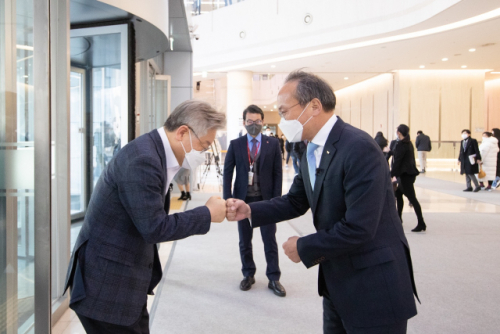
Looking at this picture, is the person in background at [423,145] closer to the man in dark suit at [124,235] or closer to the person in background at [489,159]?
the person in background at [489,159]

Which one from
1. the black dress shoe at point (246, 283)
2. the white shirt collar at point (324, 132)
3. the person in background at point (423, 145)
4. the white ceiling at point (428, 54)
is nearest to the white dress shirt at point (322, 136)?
the white shirt collar at point (324, 132)

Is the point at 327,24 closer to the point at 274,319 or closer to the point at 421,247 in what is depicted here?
the point at 421,247

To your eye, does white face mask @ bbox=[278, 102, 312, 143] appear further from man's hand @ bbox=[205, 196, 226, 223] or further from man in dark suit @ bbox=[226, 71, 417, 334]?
man's hand @ bbox=[205, 196, 226, 223]

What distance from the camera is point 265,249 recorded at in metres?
4.39

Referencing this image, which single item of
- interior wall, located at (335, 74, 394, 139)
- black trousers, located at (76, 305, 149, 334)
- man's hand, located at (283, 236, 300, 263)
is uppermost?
interior wall, located at (335, 74, 394, 139)

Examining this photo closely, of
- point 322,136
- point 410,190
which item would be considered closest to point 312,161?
point 322,136

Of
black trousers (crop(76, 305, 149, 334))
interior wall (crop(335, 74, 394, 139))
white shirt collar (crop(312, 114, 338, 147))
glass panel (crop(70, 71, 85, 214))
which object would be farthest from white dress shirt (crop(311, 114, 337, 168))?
interior wall (crop(335, 74, 394, 139))

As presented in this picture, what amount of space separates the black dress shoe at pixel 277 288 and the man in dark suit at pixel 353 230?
7.75 ft

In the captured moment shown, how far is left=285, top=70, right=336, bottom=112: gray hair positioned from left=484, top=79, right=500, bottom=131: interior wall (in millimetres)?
Result: 28801

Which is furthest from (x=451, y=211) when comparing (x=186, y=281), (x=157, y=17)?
(x=157, y=17)

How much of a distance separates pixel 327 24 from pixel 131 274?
52.4ft

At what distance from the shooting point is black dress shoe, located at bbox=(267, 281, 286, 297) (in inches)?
165

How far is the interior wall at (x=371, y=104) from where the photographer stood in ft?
→ 78.4

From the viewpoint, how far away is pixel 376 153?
171 centimetres
